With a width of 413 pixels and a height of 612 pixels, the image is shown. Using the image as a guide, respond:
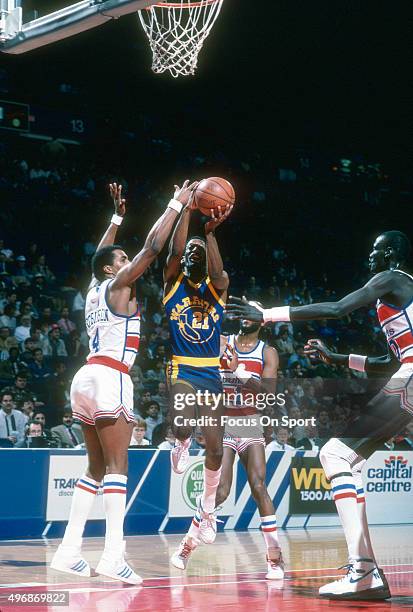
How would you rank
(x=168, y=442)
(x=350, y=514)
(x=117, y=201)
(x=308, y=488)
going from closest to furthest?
1. (x=350, y=514)
2. (x=117, y=201)
3. (x=168, y=442)
4. (x=308, y=488)

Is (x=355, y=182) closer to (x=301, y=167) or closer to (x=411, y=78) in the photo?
Answer: (x=301, y=167)

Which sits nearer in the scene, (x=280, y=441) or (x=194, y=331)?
(x=194, y=331)

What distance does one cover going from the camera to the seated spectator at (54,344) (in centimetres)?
1514

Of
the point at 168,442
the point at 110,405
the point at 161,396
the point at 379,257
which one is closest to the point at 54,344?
the point at 161,396

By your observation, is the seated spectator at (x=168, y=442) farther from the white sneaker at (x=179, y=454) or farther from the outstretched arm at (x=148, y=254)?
the outstretched arm at (x=148, y=254)

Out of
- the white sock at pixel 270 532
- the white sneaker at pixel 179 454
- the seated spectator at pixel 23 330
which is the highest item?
the seated spectator at pixel 23 330

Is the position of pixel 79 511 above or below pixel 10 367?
below

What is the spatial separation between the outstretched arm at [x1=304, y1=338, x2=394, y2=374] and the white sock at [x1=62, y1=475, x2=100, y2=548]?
1974 millimetres

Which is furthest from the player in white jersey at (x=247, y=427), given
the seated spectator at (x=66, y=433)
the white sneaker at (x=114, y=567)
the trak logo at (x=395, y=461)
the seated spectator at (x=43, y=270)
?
the seated spectator at (x=43, y=270)

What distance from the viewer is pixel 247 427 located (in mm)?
8406

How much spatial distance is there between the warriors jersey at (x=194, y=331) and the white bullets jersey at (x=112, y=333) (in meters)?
0.63

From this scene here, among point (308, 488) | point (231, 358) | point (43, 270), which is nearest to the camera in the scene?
point (231, 358)

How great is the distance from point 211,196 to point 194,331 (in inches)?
45.7

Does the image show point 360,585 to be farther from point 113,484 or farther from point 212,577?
point 113,484
